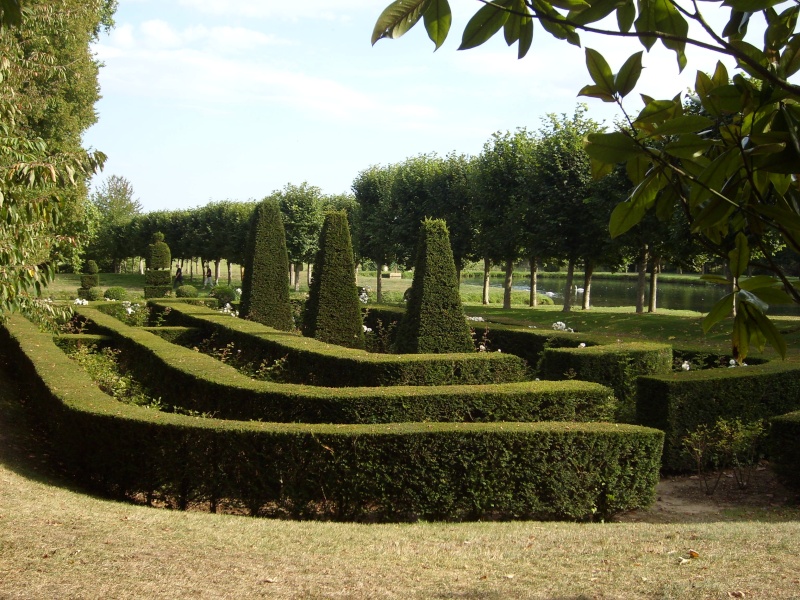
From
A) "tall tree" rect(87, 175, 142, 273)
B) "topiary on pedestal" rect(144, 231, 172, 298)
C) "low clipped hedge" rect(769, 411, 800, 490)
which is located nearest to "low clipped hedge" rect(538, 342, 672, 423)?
"low clipped hedge" rect(769, 411, 800, 490)

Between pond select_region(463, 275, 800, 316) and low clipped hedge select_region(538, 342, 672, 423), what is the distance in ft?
91.3

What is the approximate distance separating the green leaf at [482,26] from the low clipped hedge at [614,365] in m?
9.56

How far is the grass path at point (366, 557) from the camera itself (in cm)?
468

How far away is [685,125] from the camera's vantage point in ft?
4.94

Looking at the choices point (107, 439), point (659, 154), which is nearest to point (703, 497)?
point (107, 439)

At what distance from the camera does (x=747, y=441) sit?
9180 mm

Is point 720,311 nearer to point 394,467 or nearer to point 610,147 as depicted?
point 610,147

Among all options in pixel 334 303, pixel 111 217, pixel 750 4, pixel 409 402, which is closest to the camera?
pixel 750 4

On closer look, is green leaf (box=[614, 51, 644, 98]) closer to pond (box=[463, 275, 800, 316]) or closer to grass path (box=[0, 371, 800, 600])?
grass path (box=[0, 371, 800, 600])

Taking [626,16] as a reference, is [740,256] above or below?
below

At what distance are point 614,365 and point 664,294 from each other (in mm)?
47915

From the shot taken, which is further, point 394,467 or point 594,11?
point 394,467

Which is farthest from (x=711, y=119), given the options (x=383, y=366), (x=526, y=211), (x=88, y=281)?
(x=88, y=281)

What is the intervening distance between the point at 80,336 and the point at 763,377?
12.8 m
